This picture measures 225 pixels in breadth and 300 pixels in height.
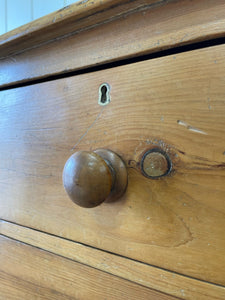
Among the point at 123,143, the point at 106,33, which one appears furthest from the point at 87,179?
the point at 106,33

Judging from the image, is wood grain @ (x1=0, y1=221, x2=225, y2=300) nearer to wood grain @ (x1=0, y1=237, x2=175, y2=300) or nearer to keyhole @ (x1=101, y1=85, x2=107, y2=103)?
wood grain @ (x1=0, y1=237, x2=175, y2=300)

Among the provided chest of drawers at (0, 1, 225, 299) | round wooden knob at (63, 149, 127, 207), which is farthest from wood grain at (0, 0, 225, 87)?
round wooden knob at (63, 149, 127, 207)

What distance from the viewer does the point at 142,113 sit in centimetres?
27

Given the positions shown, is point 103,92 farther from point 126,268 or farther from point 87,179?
point 126,268

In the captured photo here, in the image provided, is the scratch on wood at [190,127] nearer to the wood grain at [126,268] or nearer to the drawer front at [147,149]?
the drawer front at [147,149]

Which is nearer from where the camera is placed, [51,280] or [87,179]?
[87,179]

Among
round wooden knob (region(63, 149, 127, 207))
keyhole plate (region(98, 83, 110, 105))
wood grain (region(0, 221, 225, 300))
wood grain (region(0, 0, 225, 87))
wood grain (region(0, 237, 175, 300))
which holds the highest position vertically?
wood grain (region(0, 0, 225, 87))

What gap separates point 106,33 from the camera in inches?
11.9

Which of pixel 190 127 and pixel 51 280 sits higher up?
pixel 190 127

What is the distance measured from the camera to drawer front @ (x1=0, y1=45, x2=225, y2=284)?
24cm

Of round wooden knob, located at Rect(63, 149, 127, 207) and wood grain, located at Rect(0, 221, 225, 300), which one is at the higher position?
round wooden knob, located at Rect(63, 149, 127, 207)

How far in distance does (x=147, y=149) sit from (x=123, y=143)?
0.03 m

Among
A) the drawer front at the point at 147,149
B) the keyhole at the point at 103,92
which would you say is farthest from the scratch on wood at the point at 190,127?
the keyhole at the point at 103,92

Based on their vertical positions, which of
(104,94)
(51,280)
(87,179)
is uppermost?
(104,94)
